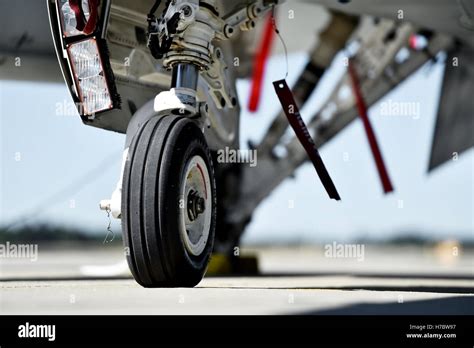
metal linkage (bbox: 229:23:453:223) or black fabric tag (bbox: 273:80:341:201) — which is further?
metal linkage (bbox: 229:23:453:223)

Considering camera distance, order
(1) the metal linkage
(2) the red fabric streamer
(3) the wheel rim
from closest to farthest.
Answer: (3) the wheel rim → (1) the metal linkage → (2) the red fabric streamer

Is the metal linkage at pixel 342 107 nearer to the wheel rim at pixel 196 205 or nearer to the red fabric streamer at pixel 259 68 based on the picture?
the red fabric streamer at pixel 259 68

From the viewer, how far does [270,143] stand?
11438 mm

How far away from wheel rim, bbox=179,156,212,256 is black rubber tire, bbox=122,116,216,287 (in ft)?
0.36

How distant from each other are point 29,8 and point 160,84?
5.78 ft

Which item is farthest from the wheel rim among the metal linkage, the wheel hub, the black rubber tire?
the metal linkage

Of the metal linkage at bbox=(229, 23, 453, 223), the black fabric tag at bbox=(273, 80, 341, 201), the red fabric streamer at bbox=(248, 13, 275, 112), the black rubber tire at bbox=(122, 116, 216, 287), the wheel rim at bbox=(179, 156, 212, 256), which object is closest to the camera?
the black rubber tire at bbox=(122, 116, 216, 287)

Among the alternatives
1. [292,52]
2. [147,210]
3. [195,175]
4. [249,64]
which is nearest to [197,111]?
[195,175]

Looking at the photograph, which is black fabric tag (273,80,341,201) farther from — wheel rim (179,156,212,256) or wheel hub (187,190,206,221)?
wheel hub (187,190,206,221)

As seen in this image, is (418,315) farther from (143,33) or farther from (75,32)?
(143,33)

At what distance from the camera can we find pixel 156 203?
521 cm

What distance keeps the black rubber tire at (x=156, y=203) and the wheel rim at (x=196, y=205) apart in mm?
110

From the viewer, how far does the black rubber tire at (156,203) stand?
522cm

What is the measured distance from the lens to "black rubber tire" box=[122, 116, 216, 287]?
17.1 feet
